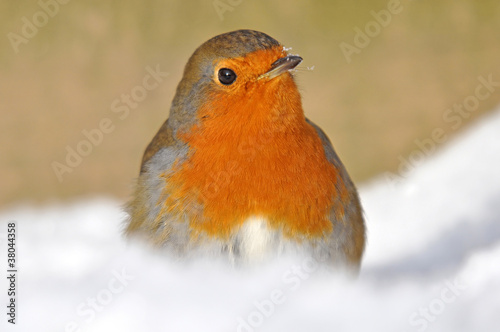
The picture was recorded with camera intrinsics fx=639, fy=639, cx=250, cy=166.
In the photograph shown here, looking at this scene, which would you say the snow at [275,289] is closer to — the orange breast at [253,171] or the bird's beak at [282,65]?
the orange breast at [253,171]

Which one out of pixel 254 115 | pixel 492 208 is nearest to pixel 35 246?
pixel 254 115

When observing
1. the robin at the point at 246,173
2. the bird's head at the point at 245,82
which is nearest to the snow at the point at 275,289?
the robin at the point at 246,173

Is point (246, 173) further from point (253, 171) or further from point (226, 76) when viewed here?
point (226, 76)

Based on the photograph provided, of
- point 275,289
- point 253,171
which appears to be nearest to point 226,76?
point 253,171

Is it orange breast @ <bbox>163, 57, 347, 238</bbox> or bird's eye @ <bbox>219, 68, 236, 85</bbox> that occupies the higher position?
bird's eye @ <bbox>219, 68, 236, 85</bbox>

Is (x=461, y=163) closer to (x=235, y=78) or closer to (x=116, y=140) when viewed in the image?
(x=235, y=78)

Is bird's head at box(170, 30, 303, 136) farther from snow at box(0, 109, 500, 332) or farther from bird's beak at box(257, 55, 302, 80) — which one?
snow at box(0, 109, 500, 332)

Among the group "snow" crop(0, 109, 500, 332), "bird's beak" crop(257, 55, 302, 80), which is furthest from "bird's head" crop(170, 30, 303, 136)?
"snow" crop(0, 109, 500, 332)
